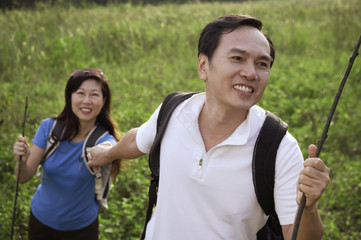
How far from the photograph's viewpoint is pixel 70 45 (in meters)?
8.74

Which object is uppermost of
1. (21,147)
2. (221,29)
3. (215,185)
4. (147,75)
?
(221,29)

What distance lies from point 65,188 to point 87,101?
648 mm

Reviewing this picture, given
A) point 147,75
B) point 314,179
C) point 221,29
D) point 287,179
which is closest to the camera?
point 314,179

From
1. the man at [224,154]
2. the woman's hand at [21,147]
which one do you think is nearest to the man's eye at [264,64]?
the man at [224,154]

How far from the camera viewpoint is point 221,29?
1.87 m

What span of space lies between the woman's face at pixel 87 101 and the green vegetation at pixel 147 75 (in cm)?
98

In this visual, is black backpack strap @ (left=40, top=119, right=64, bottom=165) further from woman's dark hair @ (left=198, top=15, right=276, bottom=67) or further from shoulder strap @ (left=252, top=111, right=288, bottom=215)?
shoulder strap @ (left=252, top=111, right=288, bottom=215)

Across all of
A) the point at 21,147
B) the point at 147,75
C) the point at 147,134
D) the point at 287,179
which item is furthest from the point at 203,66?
the point at 147,75

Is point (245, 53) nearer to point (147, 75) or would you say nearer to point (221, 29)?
point (221, 29)

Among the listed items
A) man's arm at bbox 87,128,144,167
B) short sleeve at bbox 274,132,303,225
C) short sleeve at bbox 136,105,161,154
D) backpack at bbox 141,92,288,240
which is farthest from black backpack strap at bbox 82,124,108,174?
short sleeve at bbox 274,132,303,225

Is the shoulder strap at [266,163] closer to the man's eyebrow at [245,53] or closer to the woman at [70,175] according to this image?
the man's eyebrow at [245,53]

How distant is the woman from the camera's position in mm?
2818

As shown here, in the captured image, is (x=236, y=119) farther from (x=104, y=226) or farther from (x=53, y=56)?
(x=53, y=56)

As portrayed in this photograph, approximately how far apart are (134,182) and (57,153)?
187 cm
